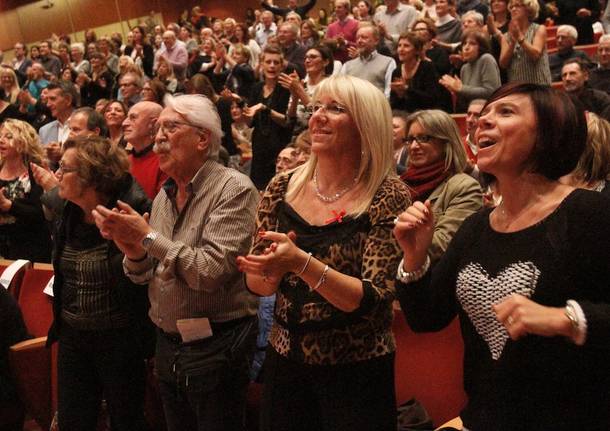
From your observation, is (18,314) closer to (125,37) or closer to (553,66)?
(553,66)

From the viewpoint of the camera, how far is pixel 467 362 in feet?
4.72

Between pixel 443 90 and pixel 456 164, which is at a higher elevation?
pixel 456 164

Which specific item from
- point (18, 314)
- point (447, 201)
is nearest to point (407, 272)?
point (447, 201)

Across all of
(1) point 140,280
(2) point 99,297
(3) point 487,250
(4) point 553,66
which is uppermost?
(3) point 487,250

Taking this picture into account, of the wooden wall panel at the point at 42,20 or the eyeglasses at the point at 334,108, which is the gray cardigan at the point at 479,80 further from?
the wooden wall panel at the point at 42,20

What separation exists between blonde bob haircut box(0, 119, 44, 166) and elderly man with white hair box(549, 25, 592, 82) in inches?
170

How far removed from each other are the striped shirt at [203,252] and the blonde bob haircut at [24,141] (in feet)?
6.51

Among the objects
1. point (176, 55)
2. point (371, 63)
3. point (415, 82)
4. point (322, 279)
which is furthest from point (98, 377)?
point (176, 55)

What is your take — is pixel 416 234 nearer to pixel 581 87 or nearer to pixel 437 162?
pixel 437 162

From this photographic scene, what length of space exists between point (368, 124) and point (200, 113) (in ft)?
2.08

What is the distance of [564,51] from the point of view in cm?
617

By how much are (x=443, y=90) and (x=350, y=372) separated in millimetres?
3856

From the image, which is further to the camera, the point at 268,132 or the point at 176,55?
the point at 176,55

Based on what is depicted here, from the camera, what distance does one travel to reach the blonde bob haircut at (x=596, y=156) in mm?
2248
